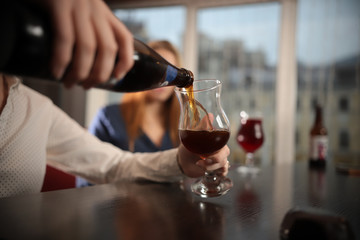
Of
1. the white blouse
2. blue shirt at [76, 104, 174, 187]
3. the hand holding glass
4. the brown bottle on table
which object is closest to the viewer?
the hand holding glass

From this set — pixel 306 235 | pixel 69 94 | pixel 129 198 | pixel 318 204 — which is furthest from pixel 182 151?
pixel 69 94

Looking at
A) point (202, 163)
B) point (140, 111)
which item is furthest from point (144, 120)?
point (202, 163)

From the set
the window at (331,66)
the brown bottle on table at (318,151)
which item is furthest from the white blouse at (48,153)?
the window at (331,66)

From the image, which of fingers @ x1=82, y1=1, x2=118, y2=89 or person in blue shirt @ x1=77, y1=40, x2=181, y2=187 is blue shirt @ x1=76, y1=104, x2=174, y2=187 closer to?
person in blue shirt @ x1=77, y1=40, x2=181, y2=187

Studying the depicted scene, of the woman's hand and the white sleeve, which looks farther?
the white sleeve

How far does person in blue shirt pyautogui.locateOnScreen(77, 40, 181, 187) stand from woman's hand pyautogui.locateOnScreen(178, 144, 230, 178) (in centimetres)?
105

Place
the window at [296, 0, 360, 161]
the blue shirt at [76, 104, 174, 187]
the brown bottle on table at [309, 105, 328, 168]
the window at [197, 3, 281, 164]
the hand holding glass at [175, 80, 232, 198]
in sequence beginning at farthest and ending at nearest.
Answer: the window at [197, 3, 281, 164], the window at [296, 0, 360, 161], the blue shirt at [76, 104, 174, 187], the brown bottle on table at [309, 105, 328, 168], the hand holding glass at [175, 80, 232, 198]

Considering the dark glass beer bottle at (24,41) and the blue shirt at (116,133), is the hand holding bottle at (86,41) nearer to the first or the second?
the dark glass beer bottle at (24,41)

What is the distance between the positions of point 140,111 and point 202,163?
4.02 feet

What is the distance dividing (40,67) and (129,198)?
329 millimetres

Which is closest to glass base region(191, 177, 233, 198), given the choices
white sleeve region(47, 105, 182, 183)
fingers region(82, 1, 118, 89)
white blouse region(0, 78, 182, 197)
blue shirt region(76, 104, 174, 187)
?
white blouse region(0, 78, 182, 197)

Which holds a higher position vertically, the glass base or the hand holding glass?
the hand holding glass

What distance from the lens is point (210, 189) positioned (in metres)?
0.69

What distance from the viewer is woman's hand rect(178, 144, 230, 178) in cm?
69
